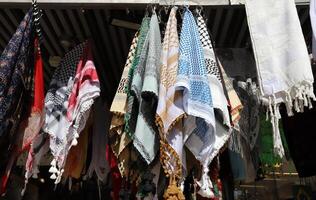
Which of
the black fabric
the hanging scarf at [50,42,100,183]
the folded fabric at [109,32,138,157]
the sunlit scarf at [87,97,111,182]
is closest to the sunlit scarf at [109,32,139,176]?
the folded fabric at [109,32,138,157]

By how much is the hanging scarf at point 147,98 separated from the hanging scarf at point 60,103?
16.7 inches

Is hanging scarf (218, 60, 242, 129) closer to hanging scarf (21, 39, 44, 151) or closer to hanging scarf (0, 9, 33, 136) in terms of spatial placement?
hanging scarf (21, 39, 44, 151)

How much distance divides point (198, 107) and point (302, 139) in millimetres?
1212

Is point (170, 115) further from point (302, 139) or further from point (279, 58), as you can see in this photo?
point (302, 139)

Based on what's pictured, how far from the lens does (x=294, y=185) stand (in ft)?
11.5

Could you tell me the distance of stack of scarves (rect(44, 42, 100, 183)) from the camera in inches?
77.1

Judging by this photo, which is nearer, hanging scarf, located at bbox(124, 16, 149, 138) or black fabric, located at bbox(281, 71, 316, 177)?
hanging scarf, located at bbox(124, 16, 149, 138)

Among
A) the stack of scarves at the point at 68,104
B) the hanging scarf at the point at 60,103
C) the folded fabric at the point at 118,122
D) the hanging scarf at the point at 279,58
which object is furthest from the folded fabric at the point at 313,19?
the hanging scarf at the point at 60,103

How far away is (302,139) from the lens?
2611 mm

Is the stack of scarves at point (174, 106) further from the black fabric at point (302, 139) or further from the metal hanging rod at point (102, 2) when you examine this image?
the black fabric at point (302, 139)

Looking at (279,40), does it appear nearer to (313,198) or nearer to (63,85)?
(63,85)

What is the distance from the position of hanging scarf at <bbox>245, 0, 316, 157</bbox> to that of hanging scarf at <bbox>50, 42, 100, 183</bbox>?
35.0 inches

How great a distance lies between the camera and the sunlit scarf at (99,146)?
2786 millimetres

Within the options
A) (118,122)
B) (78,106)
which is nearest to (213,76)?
(118,122)
